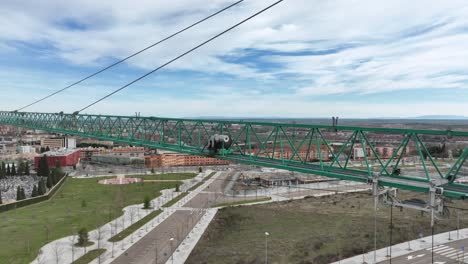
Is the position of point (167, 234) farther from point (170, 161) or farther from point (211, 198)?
point (170, 161)

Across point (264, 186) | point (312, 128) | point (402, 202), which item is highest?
point (312, 128)

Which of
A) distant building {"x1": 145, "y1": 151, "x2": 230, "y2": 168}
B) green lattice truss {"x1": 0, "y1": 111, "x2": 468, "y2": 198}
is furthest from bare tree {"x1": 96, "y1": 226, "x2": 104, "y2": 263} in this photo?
distant building {"x1": 145, "y1": 151, "x2": 230, "y2": 168}

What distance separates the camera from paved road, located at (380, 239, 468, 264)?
21.0 m

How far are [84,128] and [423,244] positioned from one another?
91.9 feet

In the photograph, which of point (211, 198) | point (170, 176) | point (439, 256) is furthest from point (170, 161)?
point (439, 256)

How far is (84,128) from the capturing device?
31047 millimetres

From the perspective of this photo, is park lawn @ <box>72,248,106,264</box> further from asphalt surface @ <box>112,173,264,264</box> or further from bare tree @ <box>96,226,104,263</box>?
asphalt surface @ <box>112,173,264,264</box>

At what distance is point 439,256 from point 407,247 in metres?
1.96

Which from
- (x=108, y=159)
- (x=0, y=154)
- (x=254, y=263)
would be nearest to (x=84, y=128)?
(x=254, y=263)

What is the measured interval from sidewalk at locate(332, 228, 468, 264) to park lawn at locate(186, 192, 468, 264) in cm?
66

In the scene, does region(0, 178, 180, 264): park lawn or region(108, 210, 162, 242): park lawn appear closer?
region(0, 178, 180, 264): park lawn

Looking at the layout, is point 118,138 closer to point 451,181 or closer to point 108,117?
point 108,117

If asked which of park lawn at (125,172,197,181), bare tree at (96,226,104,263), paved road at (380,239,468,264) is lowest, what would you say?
park lawn at (125,172,197,181)

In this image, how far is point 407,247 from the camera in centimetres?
2333
